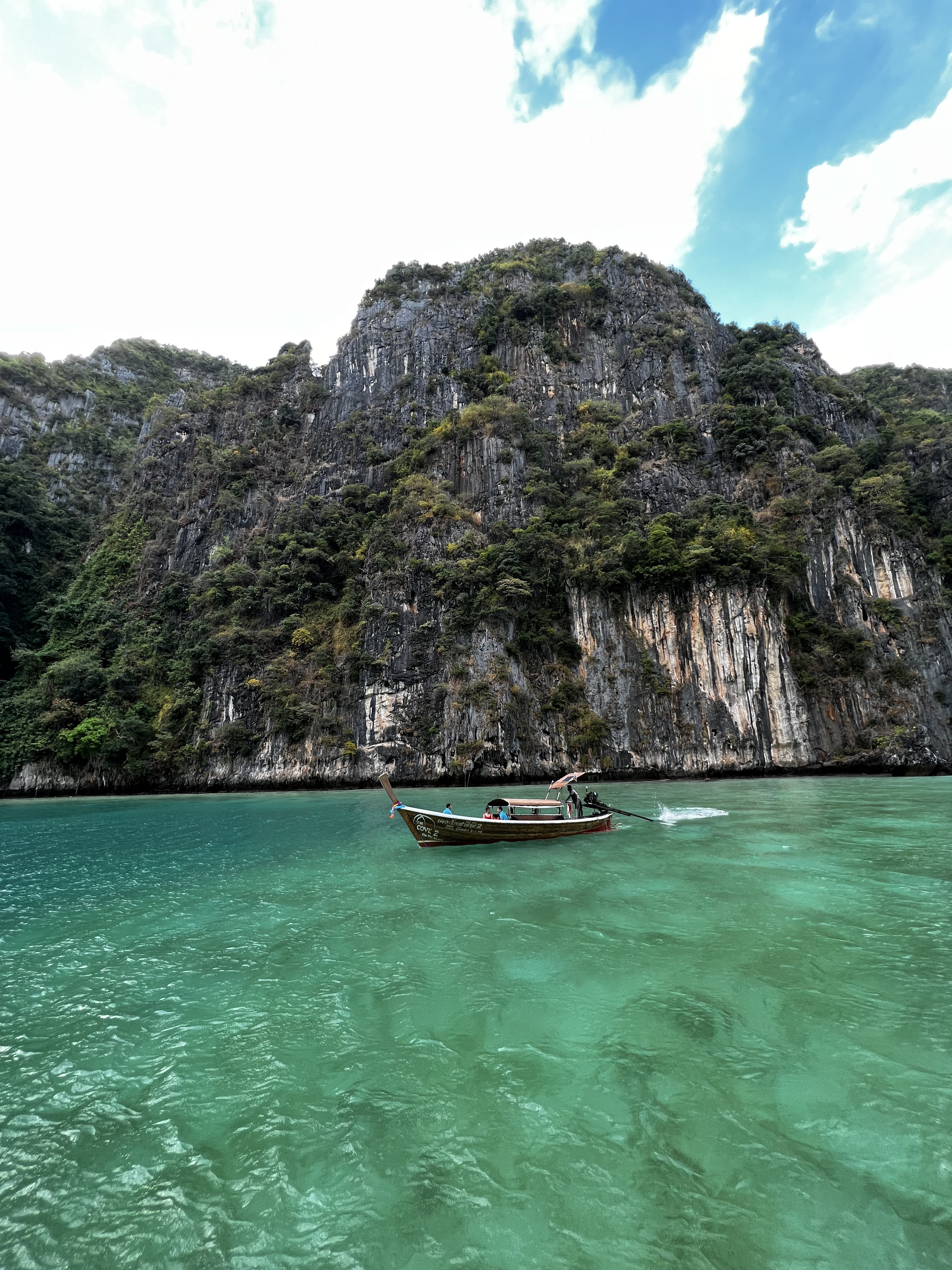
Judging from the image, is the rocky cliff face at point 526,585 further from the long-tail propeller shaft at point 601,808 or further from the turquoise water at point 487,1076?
the turquoise water at point 487,1076

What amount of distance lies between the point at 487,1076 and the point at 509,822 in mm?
9356

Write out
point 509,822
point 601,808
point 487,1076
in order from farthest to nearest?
1. point 601,808
2. point 509,822
3. point 487,1076

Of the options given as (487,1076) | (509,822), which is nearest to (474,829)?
(509,822)

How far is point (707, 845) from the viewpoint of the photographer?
13.2 meters

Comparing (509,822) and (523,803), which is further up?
(523,803)

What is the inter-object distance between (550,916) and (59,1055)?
6056mm

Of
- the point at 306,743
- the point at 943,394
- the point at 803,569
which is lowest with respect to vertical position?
the point at 306,743

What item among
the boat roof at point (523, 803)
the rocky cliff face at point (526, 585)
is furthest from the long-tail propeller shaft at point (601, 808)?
the rocky cliff face at point (526, 585)

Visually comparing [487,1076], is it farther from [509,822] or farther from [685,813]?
[685,813]

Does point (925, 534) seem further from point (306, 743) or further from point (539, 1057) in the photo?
point (539, 1057)

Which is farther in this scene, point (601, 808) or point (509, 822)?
point (601, 808)

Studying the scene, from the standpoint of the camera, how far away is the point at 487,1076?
465 cm

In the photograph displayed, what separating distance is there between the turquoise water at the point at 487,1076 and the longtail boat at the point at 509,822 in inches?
135

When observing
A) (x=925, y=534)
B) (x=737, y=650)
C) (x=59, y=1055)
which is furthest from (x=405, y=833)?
(x=925, y=534)
